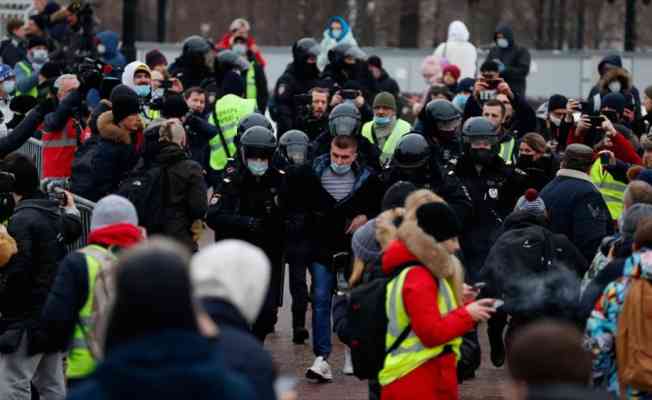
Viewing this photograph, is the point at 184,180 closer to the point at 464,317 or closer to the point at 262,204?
the point at 262,204

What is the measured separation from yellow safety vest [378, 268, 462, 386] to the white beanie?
2386 mm

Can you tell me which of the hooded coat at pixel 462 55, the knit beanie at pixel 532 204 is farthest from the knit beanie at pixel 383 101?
the hooded coat at pixel 462 55

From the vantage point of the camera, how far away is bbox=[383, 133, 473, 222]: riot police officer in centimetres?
1216

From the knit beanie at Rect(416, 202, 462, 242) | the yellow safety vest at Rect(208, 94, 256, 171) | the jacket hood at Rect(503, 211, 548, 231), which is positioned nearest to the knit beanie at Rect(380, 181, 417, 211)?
the knit beanie at Rect(416, 202, 462, 242)

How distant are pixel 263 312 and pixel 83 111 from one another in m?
4.39

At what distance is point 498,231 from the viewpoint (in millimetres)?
12812

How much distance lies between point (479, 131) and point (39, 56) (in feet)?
30.0

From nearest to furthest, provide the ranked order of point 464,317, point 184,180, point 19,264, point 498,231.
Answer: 1. point 464,317
2. point 19,264
3. point 184,180
4. point 498,231

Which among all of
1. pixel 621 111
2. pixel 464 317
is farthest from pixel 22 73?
pixel 464 317

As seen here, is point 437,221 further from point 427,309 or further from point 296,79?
point 296,79

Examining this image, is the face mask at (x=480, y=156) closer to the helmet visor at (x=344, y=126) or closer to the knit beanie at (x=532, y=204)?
the helmet visor at (x=344, y=126)

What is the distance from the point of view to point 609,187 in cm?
1374

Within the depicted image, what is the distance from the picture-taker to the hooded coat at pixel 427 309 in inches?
318

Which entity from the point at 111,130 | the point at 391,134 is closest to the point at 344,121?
the point at 111,130
